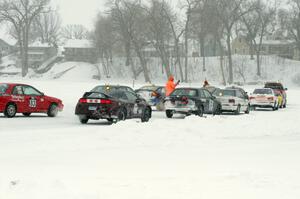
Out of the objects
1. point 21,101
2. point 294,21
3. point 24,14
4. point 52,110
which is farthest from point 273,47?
point 21,101

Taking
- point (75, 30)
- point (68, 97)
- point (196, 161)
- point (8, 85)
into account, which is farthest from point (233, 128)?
point (75, 30)

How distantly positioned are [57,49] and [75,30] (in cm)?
3738

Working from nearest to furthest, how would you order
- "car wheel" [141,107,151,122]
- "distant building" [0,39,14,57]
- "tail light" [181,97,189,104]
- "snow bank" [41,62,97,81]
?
"car wheel" [141,107,151,122] < "tail light" [181,97,189,104] < "snow bank" [41,62,97,81] < "distant building" [0,39,14,57]

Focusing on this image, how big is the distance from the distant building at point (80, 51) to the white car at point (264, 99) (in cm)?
7695

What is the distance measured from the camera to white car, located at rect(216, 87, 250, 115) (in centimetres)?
3231

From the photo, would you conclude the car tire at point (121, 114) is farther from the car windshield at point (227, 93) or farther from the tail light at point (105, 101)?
the car windshield at point (227, 93)

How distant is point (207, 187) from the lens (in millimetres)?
9602

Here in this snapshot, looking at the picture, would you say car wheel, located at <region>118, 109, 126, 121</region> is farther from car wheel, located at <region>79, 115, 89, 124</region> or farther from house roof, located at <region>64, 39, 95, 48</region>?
house roof, located at <region>64, 39, 95, 48</region>

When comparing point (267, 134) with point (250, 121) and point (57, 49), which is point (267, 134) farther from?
point (57, 49)

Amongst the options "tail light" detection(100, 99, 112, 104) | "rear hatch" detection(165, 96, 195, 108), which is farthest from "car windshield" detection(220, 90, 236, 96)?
"tail light" detection(100, 99, 112, 104)

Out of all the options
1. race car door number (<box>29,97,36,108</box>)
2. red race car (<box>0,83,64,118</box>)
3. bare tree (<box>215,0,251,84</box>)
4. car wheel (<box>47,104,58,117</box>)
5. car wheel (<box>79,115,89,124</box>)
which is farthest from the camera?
bare tree (<box>215,0,251,84</box>)

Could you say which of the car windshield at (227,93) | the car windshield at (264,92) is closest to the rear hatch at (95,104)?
the car windshield at (227,93)

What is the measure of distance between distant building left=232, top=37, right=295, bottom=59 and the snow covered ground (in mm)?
96736

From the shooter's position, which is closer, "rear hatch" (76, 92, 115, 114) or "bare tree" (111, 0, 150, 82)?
"rear hatch" (76, 92, 115, 114)
